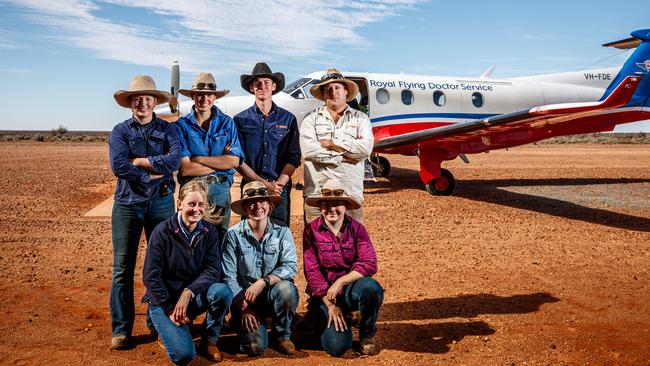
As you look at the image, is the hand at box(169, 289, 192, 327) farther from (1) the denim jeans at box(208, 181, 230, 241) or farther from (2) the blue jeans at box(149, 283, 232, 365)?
(1) the denim jeans at box(208, 181, 230, 241)

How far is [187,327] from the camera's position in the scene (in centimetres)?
446

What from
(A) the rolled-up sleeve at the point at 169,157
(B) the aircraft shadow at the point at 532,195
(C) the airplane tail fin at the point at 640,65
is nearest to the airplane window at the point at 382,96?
(B) the aircraft shadow at the point at 532,195

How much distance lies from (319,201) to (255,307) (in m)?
1.05

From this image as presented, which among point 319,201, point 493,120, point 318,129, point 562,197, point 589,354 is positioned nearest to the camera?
point 589,354

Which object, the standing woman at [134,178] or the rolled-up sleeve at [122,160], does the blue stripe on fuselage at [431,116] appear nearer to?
the standing woman at [134,178]

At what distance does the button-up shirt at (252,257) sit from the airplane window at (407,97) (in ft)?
37.0

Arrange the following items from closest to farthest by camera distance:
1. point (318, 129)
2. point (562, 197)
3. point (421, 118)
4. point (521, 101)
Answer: point (318, 129) → point (562, 197) → point (421, 118) → point (521, 101)

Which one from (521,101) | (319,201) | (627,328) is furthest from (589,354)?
(521,101)

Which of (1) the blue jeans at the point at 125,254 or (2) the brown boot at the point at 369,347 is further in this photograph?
(1) the blue jeans at the point at 125,254

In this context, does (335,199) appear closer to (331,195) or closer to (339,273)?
(331,195)

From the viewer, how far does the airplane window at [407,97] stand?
50.8 ft

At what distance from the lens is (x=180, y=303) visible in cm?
432

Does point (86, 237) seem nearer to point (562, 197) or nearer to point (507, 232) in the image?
point (507, 232)

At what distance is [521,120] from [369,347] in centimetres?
839
